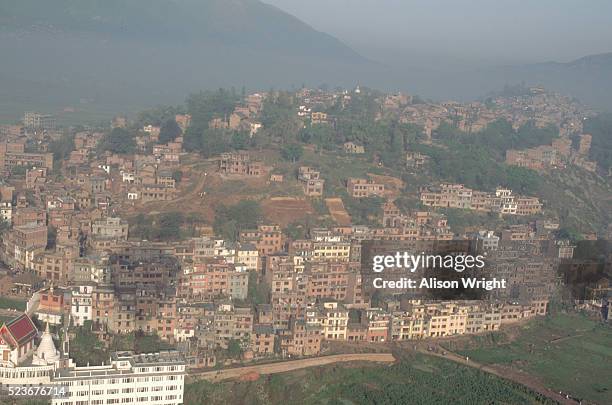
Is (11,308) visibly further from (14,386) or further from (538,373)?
(538,373)

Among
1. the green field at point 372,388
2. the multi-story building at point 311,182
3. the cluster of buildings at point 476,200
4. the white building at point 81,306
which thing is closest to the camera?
the green field at point 372,388

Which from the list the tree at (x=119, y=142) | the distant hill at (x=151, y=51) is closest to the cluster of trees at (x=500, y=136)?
the tree at (x=119, y=142)

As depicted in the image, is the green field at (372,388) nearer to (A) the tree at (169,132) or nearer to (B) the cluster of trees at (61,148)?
(B) the cluster of trees at (61,148)

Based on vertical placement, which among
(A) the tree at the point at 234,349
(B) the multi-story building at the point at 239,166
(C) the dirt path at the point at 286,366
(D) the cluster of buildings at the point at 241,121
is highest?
(D) the cluster of buildings at the point at 241,121

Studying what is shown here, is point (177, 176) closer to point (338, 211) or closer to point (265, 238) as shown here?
point (338, 211)

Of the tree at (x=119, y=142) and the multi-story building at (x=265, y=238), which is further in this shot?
the tree at (x=119, y=142)
